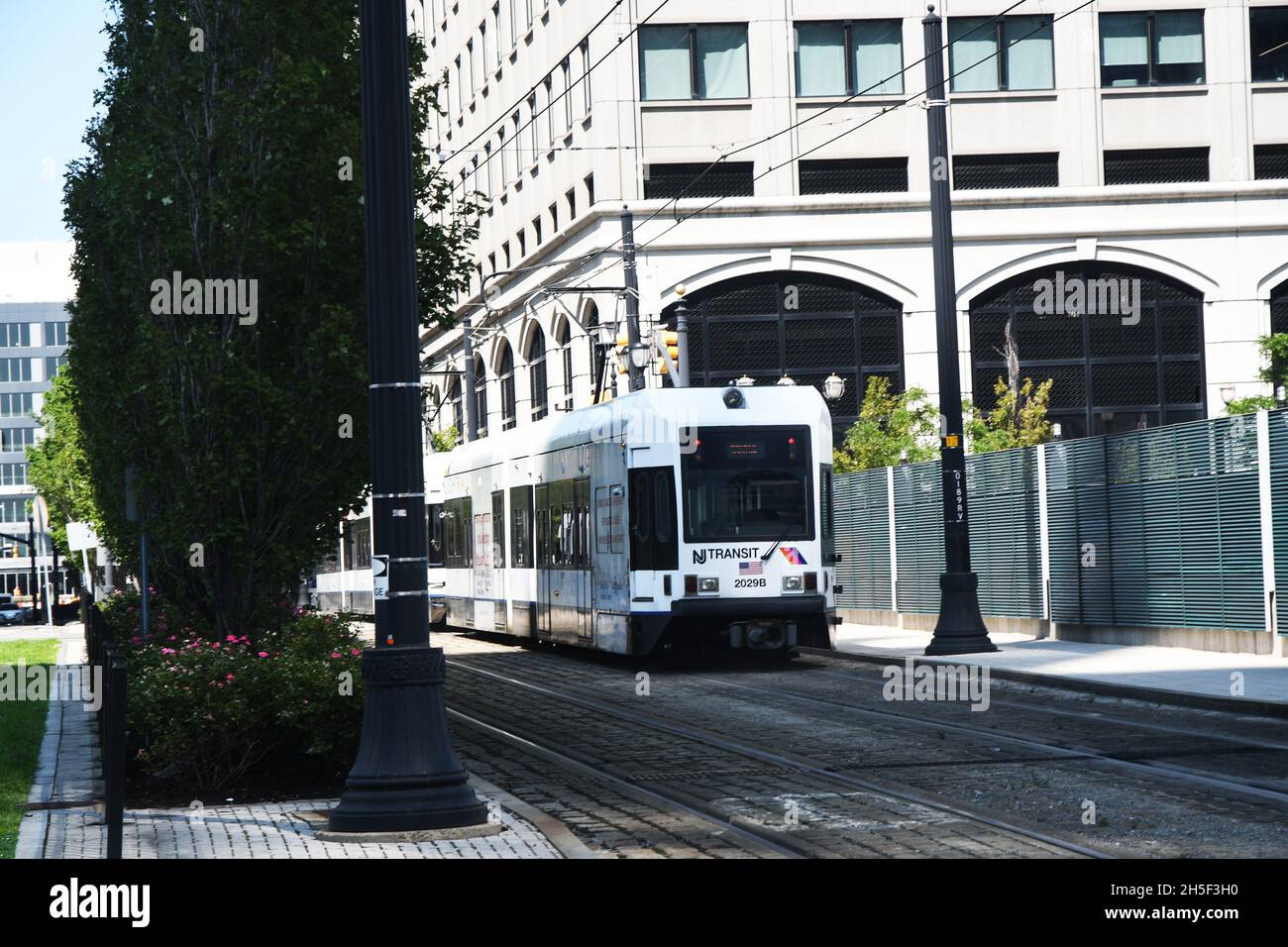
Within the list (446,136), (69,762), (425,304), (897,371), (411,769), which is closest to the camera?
(411,769)

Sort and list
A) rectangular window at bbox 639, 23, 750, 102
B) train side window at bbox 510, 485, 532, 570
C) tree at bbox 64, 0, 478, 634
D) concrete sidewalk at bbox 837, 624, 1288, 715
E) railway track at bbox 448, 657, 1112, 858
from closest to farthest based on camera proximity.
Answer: railway track at bbox 448, 657, 1112, 858
tree at bbox 64, 0, 478, 634
concrete sidewalk at bbox 837, 624, 1288, 715
train side window at bbox 510, 485, 532, 570
rectangular window at bbox 639, 23, 750, 102

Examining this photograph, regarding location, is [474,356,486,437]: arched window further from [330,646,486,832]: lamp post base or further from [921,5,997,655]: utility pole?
[330,646,486,832]: lamp post base

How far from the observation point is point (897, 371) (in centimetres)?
4547

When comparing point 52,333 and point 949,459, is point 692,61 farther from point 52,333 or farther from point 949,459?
point 52,333

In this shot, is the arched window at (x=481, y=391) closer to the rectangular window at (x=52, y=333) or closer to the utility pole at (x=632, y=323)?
the utility pole at (x=632, y=323)

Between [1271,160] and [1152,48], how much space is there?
4174 mm

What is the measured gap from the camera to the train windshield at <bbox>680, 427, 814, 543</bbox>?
929 inches

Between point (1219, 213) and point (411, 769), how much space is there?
39.5 m

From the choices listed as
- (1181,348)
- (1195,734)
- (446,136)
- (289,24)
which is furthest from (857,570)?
(446,136)

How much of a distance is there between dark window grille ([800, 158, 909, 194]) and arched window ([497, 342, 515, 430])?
1377cm

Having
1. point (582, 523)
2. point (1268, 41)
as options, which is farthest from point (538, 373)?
point (582, 523)

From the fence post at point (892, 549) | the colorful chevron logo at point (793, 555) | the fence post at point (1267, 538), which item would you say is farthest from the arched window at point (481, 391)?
the fence post at point (1267, 538)

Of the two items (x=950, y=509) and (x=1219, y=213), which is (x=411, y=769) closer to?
(x=950, y=509)

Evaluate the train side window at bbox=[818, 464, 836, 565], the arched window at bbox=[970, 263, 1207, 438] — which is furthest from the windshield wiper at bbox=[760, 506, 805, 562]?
the arched window at bbox=[970, 263, 1207, 438]
